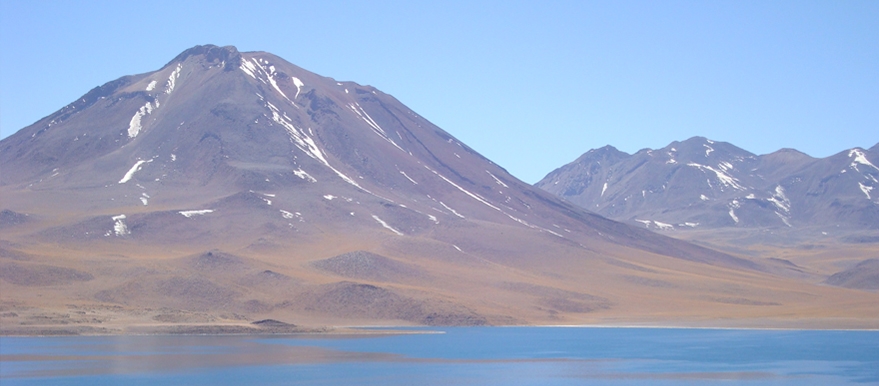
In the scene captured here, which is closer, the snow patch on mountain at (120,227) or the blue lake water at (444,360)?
→ the blue lake water at (444,360)

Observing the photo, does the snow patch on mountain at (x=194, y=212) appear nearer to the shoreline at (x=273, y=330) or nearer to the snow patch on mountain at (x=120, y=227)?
the snow patch on mountain at (x=120, y=227)

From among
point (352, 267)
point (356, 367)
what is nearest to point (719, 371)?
point (356, 367)

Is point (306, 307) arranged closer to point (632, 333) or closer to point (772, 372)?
point (632, 333)

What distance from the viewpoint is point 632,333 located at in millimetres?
130125

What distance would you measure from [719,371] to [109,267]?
317 feet

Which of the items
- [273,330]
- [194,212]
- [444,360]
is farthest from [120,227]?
[444,360]

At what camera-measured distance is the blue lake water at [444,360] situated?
238 feet

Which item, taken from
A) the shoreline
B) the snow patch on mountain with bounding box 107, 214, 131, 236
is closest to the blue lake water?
the shoreline

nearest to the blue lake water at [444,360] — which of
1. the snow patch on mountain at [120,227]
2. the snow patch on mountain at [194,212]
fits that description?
the snow patch on mountain at [120,227]

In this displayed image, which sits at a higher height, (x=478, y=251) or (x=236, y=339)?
(x=478, y=251)

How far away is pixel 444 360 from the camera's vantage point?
8838 cm

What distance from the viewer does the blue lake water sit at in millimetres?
72500

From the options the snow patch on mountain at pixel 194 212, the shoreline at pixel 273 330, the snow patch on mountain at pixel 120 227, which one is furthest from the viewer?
the snow patch on mountain at pixel 194 212

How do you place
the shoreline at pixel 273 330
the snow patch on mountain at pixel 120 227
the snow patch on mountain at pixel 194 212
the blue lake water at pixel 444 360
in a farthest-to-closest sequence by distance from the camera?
the snow patch on mountain at pixel 194 212, the snow patch on mountain at pixel 120 227, the shoreline at pixel 273 330, the blue lake water at pixel 444 360
